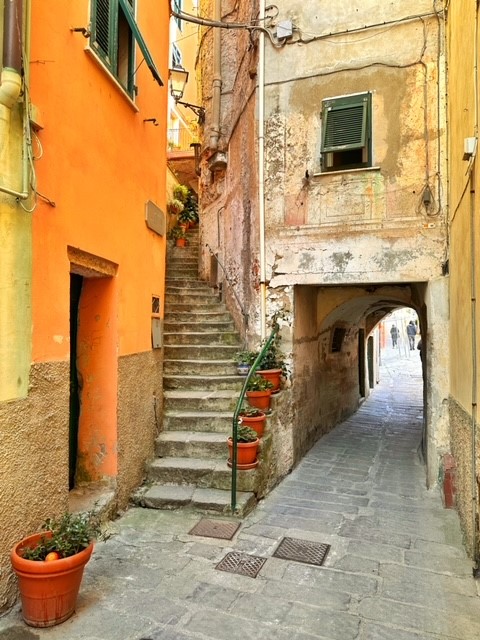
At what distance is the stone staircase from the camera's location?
4855 millimetres

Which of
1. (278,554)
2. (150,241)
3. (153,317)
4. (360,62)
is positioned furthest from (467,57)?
(278,554)

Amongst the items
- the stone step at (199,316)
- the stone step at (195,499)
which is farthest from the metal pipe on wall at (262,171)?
the stone step at (195,499)

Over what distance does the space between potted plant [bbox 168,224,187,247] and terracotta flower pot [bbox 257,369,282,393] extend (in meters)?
7.81

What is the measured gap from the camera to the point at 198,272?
11.2m

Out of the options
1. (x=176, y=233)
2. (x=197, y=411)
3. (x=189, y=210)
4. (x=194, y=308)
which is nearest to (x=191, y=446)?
(x=197, y=411)

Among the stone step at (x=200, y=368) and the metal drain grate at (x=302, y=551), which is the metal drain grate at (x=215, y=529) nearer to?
the metal drain grate at (x=302, y=551)

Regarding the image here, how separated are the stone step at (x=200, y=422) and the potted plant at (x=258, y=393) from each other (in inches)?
14.6

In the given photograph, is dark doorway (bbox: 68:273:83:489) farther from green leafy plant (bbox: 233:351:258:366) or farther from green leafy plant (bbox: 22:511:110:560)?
green leafy plant (bbox: 233:351:258:366)

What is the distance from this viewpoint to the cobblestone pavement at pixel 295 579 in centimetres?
287

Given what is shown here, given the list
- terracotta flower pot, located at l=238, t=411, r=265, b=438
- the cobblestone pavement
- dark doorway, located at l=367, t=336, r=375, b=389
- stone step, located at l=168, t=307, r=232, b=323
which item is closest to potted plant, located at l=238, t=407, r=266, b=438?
terracotta flower pot, located at l=238, t=411, r=265, b=438

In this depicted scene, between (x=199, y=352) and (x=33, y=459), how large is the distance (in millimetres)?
4023

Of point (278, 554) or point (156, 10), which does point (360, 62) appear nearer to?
point (156, 10)

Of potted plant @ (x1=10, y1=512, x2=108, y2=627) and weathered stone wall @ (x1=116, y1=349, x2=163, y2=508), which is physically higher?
weathered stone wall @ (x1=116, y1=349, x2=163, y2=508)

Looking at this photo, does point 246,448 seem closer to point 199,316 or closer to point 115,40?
point 199,316
